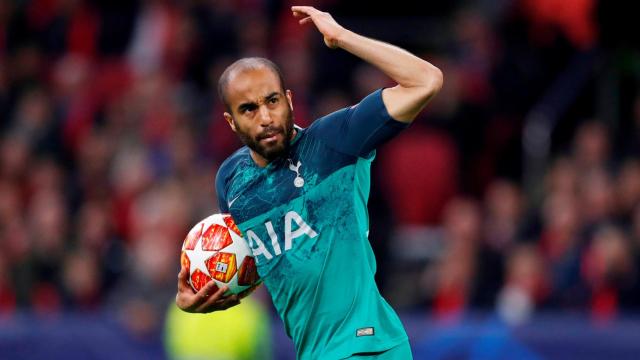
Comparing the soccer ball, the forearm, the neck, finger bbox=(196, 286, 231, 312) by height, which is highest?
the forearm

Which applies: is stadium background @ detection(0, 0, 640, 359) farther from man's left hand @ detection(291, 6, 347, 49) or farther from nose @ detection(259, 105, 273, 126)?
man's left hand @ detection(291, 6, 347, 49)

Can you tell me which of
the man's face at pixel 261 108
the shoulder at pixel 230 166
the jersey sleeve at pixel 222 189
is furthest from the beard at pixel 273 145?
the jersey sleeve at pixel 222 189

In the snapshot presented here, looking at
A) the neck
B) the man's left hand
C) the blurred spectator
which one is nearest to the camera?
the man's left hand

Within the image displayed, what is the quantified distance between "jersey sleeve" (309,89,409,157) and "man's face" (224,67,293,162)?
0.17m

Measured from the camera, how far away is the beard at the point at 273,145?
5684 mm

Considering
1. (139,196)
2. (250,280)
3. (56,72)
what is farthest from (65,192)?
(250,280)

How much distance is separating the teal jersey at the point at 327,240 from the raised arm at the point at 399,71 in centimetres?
19

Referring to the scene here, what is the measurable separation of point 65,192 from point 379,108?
8060mm

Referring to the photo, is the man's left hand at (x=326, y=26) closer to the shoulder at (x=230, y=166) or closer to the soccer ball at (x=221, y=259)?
the shoulder at (x=230, y=166)

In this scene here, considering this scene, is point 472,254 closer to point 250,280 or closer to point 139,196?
point 139,196

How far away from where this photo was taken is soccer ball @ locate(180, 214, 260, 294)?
625 cm

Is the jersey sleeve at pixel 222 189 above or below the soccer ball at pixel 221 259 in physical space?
above

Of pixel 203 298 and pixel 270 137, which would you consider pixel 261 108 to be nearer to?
pixel 270 137

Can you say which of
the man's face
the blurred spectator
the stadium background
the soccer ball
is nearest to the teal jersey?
the man's face
